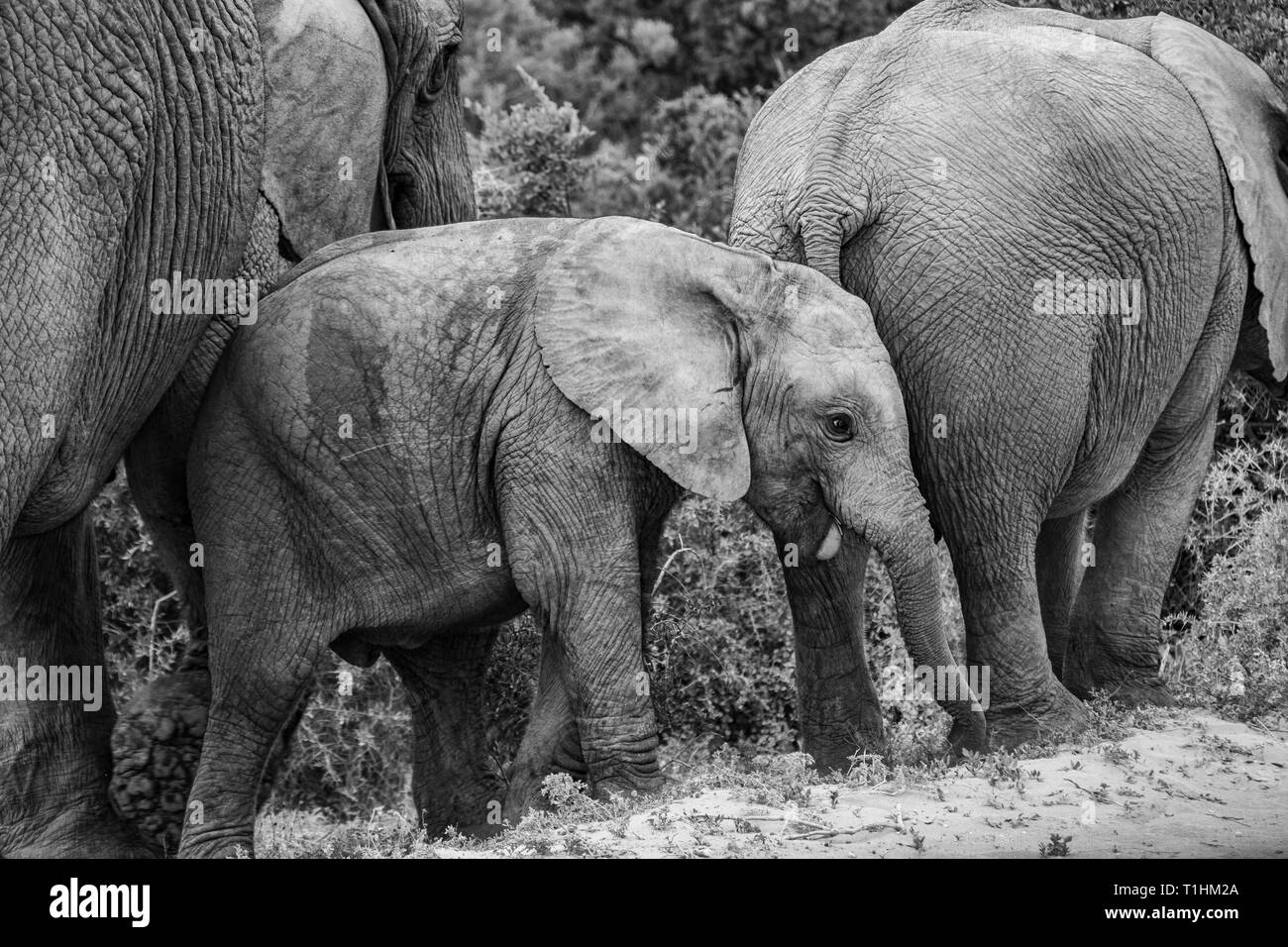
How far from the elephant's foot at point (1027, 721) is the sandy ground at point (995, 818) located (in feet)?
0.59

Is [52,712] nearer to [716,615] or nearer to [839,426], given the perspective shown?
[839,426]

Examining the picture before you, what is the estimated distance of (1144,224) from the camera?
6.82 meters

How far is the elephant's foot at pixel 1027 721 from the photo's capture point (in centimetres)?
680

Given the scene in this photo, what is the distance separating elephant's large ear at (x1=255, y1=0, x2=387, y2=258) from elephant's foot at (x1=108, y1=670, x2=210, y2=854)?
155cm

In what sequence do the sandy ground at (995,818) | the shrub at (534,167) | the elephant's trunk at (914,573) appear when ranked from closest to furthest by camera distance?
the sandy ground at (995,818) → the elephant's trunk at (914,573) → the shrub at (534,167)

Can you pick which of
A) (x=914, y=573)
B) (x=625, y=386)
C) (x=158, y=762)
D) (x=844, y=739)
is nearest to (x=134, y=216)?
(x=625, y=386)

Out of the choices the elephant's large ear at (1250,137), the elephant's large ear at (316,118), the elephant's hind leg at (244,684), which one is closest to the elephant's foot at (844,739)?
the elephant's hind leg at (244,684)

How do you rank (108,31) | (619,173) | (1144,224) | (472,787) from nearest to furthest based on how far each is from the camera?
(108,31), (1144,224), (472,787), (619,173)

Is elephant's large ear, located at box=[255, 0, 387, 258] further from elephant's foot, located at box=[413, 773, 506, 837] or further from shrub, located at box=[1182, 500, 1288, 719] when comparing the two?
shrub, located at box=[1182, 500, 1288, 719]

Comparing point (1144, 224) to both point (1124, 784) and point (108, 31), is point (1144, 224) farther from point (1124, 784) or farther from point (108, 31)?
point (108, 31)

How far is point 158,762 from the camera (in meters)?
6.97

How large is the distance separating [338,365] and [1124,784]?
100 inches

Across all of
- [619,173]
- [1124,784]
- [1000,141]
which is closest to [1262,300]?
[1000,141]

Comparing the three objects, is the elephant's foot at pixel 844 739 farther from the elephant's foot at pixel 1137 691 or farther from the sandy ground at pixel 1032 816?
the elephant's foot at pixel 1137 691
